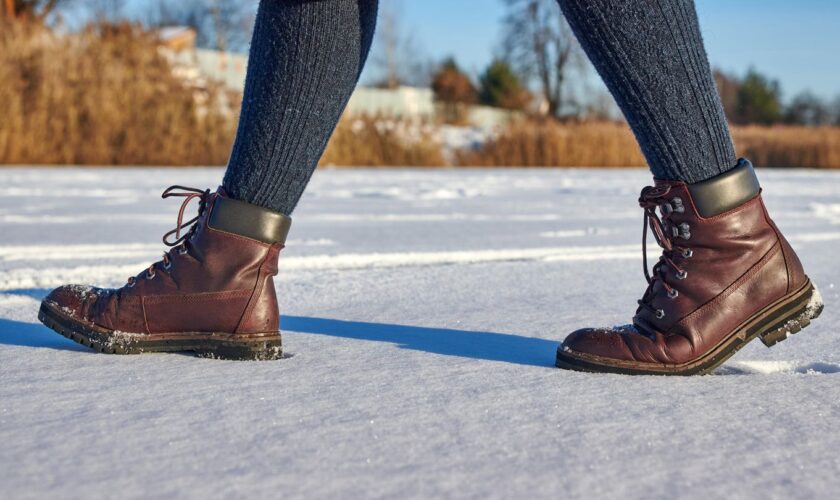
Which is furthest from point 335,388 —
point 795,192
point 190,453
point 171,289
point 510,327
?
point 795,192

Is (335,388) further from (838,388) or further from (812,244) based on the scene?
(812,244)

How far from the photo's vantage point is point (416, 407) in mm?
827

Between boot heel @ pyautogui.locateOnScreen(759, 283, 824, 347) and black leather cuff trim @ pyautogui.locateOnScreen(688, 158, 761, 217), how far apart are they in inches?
5.7

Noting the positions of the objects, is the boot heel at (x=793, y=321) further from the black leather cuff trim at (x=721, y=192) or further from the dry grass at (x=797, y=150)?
the dry grass at (x=797, y=150)

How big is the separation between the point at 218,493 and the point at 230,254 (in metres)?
0.55

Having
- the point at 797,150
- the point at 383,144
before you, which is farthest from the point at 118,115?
the point at 797,150

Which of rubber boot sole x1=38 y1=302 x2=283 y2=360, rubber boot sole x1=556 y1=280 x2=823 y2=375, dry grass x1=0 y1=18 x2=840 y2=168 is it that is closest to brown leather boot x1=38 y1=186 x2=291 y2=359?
rubber boot sole x1=38 y1=302 x2=283 y2=360

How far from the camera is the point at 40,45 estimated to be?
7.30 metres

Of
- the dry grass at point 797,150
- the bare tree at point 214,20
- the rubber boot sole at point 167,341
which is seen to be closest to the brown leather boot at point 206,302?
the rubber boot sole at point 167,341

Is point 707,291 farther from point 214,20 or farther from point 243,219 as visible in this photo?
point 214,20

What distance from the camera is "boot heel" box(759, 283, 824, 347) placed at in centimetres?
106

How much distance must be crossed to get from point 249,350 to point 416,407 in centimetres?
33

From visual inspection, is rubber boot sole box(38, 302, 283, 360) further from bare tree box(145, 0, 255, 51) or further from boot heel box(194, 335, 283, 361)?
bare tree box(145, 0, 255, 51)

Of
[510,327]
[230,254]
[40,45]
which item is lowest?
[510,327]
